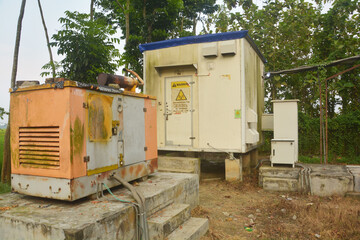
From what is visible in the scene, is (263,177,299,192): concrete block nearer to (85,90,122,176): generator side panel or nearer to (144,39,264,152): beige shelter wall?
(144,39,264,152): beige shelter wall

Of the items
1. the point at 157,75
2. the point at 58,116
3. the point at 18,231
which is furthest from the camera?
the point at 157,75

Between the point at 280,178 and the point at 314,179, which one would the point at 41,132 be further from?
the point at 314,179

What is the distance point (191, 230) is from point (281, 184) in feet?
11.0

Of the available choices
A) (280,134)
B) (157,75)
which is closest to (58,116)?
(157,75)

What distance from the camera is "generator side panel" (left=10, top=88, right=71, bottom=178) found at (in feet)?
9.62

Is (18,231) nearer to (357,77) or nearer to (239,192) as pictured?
(239,192)

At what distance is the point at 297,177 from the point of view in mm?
5914

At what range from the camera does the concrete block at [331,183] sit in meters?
5.47

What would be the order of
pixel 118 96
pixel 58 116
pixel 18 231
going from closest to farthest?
pixel 18 231, pixel 58 116, pixel 118 96

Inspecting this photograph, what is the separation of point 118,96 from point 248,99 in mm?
4285

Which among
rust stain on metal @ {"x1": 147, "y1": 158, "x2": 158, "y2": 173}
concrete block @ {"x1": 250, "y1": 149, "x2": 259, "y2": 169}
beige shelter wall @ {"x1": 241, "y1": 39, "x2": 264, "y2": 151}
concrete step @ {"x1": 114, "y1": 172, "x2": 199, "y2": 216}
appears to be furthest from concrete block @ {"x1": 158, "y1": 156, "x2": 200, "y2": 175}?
rust stain on metal @ {"x1": 147, "y1": 158, "x2": 158, "y2": 173}

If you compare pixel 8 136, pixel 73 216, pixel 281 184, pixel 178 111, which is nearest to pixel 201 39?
pixel 178 111

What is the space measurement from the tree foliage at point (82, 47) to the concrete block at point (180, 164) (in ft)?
10.2

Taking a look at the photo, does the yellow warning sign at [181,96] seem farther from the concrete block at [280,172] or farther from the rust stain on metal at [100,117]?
the rust stain on metal at [100,117]
